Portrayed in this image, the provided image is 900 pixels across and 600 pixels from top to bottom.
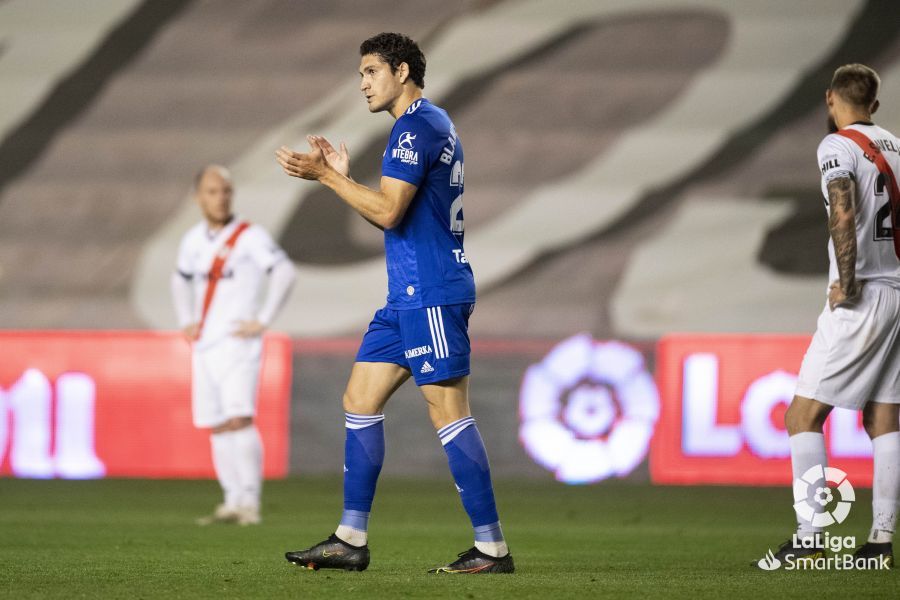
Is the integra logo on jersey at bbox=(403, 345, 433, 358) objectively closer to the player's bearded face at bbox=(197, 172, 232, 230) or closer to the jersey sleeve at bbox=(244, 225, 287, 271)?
the jersey sleeve at bbox=(244, 225, 287, 271)

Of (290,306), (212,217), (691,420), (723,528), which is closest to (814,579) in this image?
(723,528)

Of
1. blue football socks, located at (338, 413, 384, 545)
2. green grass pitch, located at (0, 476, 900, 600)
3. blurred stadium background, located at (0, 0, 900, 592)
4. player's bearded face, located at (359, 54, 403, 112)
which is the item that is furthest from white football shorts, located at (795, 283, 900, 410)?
blurred stadium background, located at (0, 0, 900, 592)

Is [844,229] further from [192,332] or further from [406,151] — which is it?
[192,332]

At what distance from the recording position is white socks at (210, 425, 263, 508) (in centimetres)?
728

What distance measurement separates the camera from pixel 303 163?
178 inches

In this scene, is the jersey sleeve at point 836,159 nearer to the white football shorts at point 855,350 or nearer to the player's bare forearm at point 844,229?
the player's bare forearm at point 844,229

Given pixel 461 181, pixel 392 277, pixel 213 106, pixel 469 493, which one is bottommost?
pixel 469 493

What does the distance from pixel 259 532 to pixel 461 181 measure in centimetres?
256

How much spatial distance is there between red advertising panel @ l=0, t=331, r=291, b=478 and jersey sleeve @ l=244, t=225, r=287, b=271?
9.25 ft

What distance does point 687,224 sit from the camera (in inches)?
423

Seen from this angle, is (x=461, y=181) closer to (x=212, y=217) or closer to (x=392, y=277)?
(x=392, y=277)

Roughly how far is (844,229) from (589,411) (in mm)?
5230

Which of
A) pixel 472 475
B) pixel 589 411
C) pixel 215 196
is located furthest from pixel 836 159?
pixel 589 411

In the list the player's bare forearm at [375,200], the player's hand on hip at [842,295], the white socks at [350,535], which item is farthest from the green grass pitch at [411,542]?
the player's bare forearm at [375,200]
